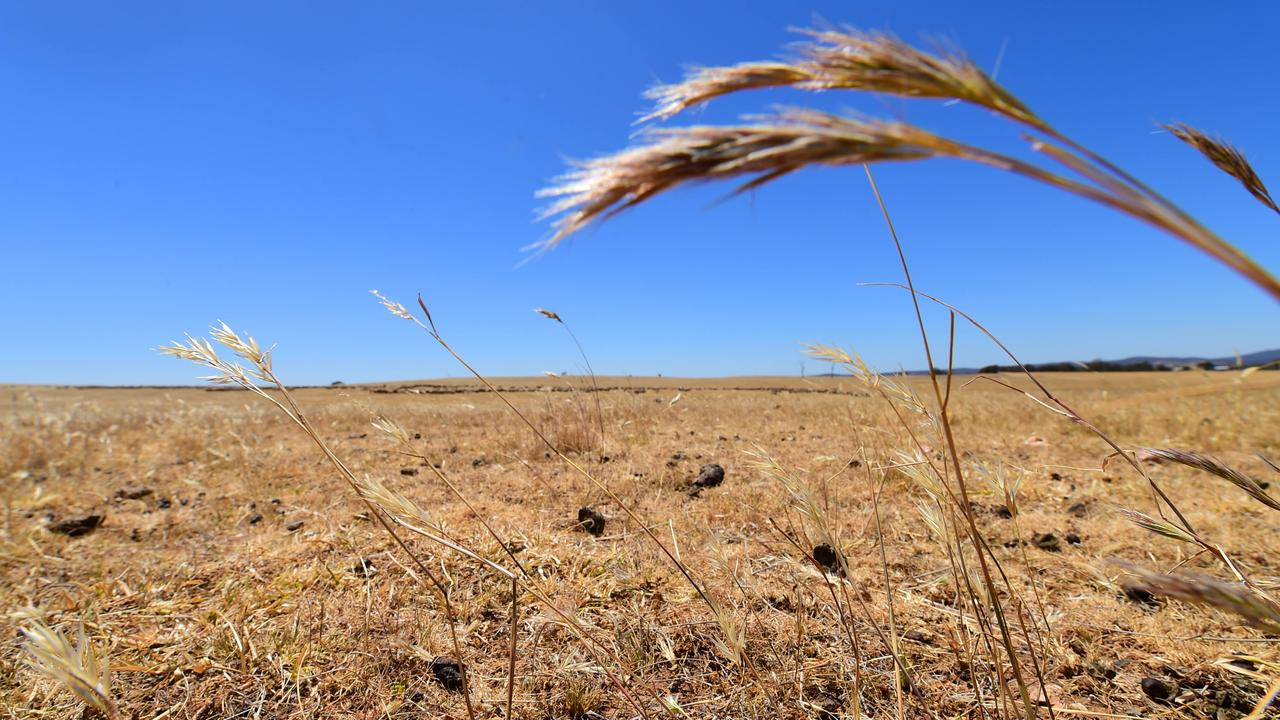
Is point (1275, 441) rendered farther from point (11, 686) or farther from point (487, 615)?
point (11, 686)

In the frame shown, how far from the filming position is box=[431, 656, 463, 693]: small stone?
1.76 meters

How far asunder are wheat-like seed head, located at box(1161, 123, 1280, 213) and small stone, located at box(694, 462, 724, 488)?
10.5 feet

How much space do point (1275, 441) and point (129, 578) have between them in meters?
9.16

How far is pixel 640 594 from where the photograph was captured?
7.39 feet

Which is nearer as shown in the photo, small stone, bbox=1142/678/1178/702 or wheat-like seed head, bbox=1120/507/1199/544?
wheat-like seed head, bbox=1120/507/1199/544

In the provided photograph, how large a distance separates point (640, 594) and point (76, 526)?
3390mm

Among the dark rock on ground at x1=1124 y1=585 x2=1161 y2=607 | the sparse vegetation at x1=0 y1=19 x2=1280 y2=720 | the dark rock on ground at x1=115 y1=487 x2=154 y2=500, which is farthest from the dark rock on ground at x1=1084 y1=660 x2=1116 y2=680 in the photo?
the dark rock on ground at x1=115 y1=487 x2=154 y2=500

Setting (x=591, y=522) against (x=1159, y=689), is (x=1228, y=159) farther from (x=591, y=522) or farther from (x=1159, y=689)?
(x=591, y=522)

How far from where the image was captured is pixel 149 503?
13.0 ft

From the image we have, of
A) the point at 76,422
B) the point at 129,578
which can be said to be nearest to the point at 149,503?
the point at 129,578

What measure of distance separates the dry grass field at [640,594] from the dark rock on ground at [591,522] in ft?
0.16

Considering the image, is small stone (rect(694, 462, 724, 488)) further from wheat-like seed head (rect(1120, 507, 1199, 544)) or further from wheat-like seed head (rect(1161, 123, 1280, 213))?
wheat-like seed head (rect(1161, 123, 1280, 213))

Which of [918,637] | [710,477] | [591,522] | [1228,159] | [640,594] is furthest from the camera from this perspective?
[710,477]

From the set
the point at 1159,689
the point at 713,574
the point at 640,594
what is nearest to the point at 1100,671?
the point at 1159,689
